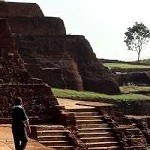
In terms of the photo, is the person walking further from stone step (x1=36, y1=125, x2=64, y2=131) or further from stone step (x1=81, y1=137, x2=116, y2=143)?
stone step (x1=81, y1=137, x2=116, y2=143)

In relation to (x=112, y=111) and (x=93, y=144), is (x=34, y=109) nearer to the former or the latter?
(x=93, y=144)

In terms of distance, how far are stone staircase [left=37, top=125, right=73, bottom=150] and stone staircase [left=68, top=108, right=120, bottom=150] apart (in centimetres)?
74

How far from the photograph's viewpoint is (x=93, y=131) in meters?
14.4

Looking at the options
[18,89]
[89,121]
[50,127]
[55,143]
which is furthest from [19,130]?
[89,121]

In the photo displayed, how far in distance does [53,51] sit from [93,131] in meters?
10.4

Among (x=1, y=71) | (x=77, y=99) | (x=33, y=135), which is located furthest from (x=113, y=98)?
(x=33, y=135)

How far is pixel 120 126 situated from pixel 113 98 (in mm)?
6973

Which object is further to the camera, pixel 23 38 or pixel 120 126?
pixel 23 38

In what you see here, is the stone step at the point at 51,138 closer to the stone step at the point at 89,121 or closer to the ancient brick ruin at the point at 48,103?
the ancient brick ruin at the point at 48,103

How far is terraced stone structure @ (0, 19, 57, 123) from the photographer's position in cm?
1398

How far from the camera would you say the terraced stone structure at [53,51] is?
22.9 meters

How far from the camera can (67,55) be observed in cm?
2458

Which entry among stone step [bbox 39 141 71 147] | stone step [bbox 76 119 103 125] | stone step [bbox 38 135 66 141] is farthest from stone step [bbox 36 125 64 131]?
stone step [bbox 76 119 103 125]

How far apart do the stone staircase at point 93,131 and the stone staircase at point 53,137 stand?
0.74 meters
